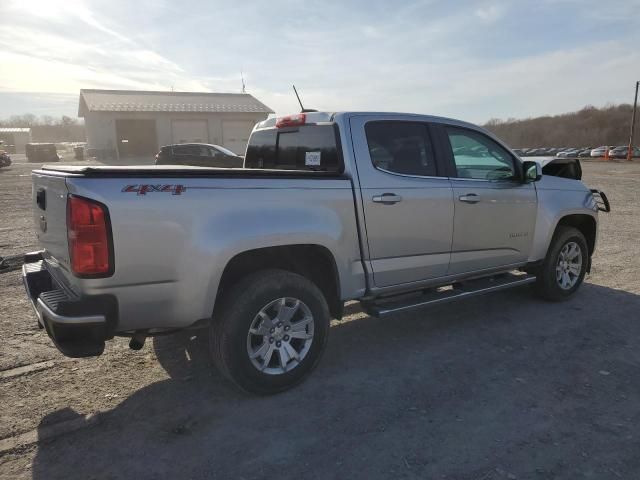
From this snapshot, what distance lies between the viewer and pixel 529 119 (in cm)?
10875

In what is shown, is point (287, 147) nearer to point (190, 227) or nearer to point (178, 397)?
point (190, 227)

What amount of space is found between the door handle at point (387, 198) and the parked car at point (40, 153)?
4665 centimetres

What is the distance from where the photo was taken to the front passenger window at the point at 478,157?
448cm

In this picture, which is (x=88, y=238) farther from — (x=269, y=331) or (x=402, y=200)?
(x=402, y=200)

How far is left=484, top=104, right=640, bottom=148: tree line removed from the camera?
85750 mm

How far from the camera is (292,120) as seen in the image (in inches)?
170

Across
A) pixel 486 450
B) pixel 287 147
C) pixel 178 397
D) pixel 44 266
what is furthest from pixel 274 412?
pixel 287 147

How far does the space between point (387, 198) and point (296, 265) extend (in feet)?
2.87

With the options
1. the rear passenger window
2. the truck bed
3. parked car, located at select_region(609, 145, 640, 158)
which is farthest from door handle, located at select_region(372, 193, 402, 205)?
parked car, located at select_region(609, 145, 640, 158)

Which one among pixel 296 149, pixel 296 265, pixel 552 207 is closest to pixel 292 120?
pixel 296 149

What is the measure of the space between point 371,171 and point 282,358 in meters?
1.56

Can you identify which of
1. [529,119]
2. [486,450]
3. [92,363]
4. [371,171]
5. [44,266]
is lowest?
[486,450]

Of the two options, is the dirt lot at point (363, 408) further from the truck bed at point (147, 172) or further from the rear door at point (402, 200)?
the truck bed at point (147, 172)

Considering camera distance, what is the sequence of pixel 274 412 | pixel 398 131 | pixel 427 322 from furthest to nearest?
1. pixel 427 322
2. pixel 398 131
3. pixel 274 412
